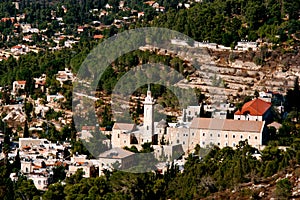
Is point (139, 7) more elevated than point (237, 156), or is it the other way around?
point (139, 7)

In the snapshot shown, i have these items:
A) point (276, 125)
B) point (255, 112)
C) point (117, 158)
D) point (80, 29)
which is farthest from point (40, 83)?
point (80, 29)

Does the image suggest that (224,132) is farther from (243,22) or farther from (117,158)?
(243,22)

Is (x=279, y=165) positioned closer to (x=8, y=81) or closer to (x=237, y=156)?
(x=237, y=156)

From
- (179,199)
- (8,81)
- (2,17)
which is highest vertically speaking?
(2,17)

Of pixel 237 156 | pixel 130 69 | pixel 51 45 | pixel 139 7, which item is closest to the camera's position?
pixel 237 156

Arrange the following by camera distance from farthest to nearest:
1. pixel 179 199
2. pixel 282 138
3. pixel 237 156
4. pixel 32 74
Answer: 1. pixel 32 74
2. pixel 282 138
3. pixel 237 156
4. pixel 179 199

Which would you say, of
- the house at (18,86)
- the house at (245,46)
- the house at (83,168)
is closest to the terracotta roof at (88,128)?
the house at (83,168)

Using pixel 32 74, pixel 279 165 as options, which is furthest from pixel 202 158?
pixel 32 74
